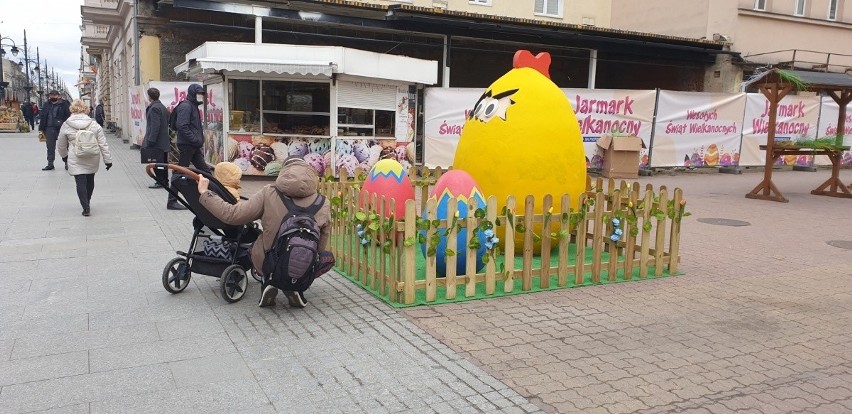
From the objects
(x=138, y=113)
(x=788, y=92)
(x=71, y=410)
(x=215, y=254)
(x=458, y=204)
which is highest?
(x=788, y=92)

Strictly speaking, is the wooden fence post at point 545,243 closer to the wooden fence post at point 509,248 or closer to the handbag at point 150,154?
the wooden fence post at point 509,248

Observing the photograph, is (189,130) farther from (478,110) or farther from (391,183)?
(478,110)

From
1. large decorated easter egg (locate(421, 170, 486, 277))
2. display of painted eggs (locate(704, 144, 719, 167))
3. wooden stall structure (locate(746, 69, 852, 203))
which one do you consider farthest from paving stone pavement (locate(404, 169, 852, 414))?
display of painted eggs (locate(704, 144, 719, 167))

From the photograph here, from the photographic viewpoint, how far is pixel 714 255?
790 cm

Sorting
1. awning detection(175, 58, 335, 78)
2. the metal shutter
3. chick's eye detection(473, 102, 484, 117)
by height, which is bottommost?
chick's eye detection(473, 102, 484, 117)

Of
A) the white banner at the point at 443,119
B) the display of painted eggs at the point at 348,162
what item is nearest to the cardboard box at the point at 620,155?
the white banner at the point at 443,119

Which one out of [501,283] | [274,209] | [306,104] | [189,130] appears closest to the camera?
[274,209]

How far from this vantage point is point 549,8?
27.8 metres

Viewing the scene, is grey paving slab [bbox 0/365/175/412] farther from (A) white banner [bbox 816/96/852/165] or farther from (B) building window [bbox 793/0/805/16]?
(B) building window [bbox 793/0/805/16]

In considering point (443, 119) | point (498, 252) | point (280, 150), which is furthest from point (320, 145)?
point (498, 252)

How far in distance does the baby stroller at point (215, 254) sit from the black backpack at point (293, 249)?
53 cm

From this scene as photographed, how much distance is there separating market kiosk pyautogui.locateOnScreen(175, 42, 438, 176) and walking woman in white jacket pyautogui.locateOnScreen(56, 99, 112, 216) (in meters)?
3.82

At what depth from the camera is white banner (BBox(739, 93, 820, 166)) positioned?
1908 cm

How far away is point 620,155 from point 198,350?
46.1 feet
